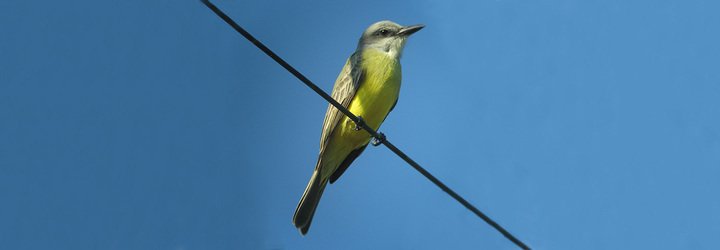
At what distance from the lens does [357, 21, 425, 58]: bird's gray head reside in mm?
8000

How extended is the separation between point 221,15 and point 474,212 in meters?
1.75

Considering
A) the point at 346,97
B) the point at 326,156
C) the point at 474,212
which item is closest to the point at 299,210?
the point at 326,156

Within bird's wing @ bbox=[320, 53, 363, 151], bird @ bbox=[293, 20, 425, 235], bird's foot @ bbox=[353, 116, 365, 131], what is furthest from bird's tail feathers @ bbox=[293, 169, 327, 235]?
bird's foot @ bbox=[353, 116, 365, 131]

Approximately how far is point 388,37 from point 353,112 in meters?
1.12

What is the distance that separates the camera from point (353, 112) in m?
7.34

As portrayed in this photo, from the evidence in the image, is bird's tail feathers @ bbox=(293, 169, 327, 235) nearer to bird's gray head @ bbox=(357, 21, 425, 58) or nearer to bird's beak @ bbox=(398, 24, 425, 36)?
bird's gray head @ bbox=(357, 21, 425, 58)

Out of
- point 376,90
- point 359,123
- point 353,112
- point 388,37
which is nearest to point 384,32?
point 388,37

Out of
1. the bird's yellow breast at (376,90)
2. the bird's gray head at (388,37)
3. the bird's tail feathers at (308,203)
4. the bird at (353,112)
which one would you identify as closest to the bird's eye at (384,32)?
the bird's gray head at (388,37)

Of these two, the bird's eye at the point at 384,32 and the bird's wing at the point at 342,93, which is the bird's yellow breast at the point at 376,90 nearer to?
the bird's wing at the point at 342,93

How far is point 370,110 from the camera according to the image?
7336 millimetres

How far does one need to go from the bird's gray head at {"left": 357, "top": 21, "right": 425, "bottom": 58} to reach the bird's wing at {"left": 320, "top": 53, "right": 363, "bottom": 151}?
1.09ft

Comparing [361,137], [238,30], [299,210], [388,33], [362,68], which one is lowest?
[238,30]

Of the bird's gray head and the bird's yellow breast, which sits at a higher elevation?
the bird's gray head

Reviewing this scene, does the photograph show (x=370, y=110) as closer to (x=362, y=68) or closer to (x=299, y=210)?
(x=362, y=68)
